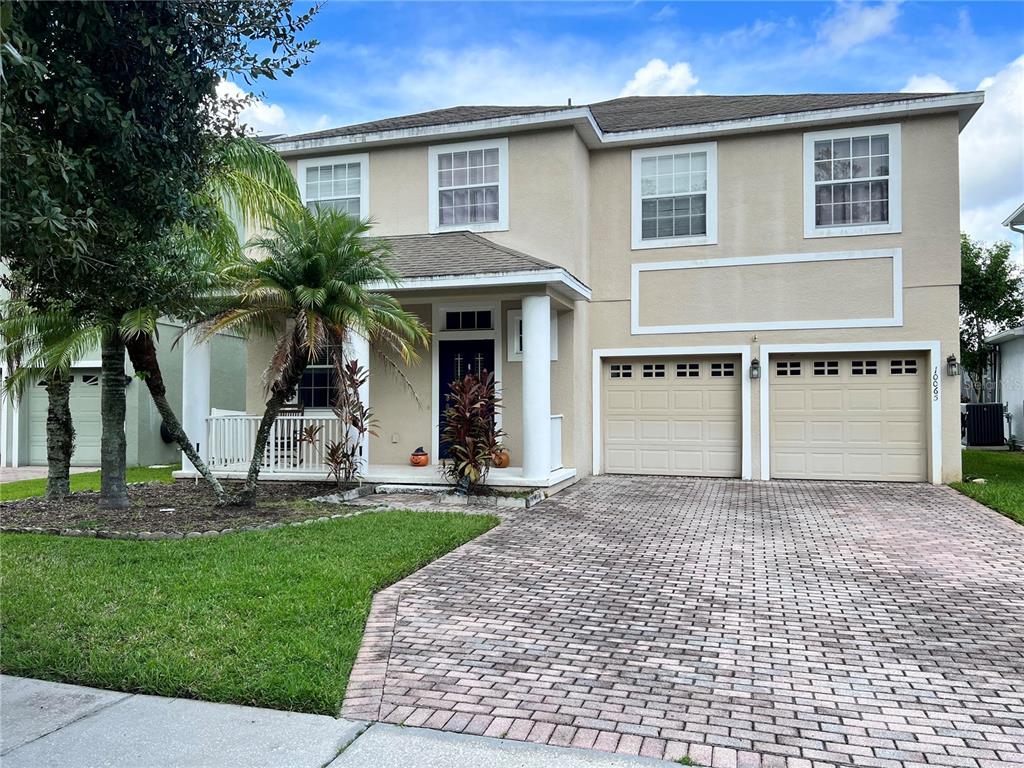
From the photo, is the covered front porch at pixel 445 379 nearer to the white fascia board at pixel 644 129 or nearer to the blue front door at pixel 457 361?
the blue front door at pixel 457 361

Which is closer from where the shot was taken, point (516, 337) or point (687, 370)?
point (516, 337)

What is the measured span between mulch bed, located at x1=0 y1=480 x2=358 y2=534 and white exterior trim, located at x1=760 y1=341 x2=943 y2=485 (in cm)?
743

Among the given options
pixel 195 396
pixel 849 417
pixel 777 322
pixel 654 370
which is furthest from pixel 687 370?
pixel 195 396

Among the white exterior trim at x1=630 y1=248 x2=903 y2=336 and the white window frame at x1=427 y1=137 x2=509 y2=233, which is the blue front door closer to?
the white window frame at x1=427 y1=137 x2=509 y2=233

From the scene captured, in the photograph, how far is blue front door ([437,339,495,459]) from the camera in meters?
13.1

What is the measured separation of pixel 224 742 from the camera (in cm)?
348

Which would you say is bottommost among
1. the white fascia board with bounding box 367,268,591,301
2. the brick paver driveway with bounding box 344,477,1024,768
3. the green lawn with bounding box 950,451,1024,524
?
the brick paver driveway with bounding box 344,477,1024,768

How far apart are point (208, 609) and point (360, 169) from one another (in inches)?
417

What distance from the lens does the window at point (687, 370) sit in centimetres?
1349

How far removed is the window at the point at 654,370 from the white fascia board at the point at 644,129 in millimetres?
4057

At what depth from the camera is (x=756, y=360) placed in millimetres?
12953

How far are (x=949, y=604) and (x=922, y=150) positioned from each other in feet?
30.8

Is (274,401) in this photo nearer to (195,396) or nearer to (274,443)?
(274,443)

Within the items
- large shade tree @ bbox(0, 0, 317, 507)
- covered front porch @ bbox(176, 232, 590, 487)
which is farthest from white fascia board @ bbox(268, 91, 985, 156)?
large shade tree @ bbox(0, 0, 317, 507)
